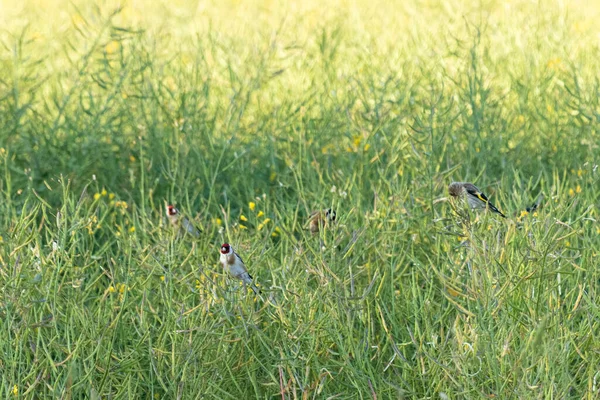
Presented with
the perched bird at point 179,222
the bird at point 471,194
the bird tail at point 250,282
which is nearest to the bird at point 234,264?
the bird tail at point 250,282

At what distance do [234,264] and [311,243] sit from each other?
0.45 m

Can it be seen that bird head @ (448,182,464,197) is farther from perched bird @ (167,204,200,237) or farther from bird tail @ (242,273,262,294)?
perched bird @ (167,204,200,237)

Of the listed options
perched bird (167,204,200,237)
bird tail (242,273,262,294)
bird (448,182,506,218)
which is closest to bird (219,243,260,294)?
bird tail (242,273,262,294)

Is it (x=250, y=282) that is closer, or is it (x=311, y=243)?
(x=250, y=282)

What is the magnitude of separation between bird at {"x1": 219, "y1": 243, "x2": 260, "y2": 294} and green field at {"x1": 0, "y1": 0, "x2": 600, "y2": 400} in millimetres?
84

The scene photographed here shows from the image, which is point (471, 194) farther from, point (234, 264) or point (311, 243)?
point (234, 264)

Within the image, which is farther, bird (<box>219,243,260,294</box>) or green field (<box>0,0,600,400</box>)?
bird (<box>219,243,260,294</box>)

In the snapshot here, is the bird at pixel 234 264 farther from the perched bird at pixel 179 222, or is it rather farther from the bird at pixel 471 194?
the bird at pixel 471 194

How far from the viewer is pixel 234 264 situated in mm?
4059

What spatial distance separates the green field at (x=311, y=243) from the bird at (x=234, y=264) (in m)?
0.08

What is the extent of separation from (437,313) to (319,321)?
687mm

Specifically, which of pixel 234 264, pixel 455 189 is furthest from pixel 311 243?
pixel 455 189

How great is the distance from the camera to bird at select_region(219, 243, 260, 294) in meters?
4.02

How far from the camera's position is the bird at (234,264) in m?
4.02
